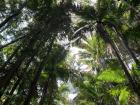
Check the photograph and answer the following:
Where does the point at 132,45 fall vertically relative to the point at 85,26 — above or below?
below

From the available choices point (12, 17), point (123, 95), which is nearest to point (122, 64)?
point (123, 95)

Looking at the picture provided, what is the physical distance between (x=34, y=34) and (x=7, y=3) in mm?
2625

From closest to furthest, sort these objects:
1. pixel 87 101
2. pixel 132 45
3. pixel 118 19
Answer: pixel 118 19 → pixel 132 45 → pixel 87 101

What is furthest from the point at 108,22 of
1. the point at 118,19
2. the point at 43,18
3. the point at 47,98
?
the point at 47,98

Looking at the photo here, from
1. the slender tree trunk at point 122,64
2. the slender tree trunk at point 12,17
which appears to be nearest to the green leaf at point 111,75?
the slender tree trunk at point 122,64

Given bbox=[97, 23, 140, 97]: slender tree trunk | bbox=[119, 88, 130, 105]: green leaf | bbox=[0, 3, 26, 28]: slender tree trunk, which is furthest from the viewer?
bbox=[0, 3, 26, 28]: slender tree trunk

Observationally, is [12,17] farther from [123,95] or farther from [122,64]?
[123,95]

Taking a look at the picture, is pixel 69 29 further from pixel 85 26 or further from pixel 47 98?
pixel 47 98

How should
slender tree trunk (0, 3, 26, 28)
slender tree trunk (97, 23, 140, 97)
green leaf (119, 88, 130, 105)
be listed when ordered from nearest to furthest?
slender tree trunk (97, 23, 140, 97) < green leaf (119, 88, 130, 105) < slender tree trunk (0, 3, 26, 28)

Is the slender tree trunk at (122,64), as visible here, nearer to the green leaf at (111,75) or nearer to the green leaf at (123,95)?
the green leaf at (111,75)

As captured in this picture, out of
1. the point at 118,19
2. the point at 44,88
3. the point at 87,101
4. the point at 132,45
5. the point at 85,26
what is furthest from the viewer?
the point at 87,101

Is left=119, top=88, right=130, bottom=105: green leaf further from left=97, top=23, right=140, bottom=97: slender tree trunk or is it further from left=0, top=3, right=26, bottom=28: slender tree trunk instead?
left=0, top=3, right=26, bottom=28: slender tree trunk

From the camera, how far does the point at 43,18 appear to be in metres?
17.8

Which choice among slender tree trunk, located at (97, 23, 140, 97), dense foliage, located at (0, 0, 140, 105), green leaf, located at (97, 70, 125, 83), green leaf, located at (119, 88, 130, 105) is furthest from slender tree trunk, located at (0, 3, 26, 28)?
green leaf, located at (119, 88, 130, 105)
